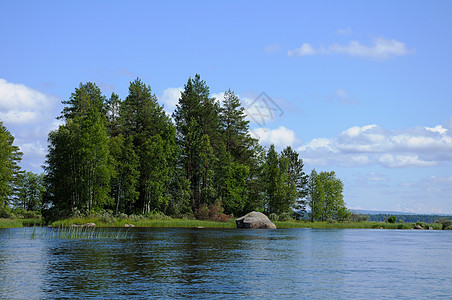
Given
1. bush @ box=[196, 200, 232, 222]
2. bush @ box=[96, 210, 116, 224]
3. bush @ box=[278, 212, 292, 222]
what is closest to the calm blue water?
bush @ box=[96, 210, 116, 224]

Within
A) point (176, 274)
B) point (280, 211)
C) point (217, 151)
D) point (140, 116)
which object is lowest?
point (176, 274)

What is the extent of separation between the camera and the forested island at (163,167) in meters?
77.3

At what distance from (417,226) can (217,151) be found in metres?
52.2

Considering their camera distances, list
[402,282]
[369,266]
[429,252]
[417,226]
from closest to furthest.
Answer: [402,282] < [369,266] < [429,252] < [417,226]

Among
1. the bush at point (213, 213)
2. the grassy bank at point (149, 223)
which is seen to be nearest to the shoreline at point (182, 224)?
the grassy bank at point (149, 223)

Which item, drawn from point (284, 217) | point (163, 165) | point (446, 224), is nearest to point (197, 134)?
point (163, 165)

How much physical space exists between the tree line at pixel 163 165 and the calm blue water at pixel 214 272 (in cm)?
3630

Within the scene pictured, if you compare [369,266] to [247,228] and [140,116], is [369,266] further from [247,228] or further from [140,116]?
[140,116]

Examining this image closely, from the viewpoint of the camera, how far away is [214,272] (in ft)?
91.2

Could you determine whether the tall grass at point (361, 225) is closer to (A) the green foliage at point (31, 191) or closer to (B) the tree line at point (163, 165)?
(B) the tree line at point (163, 165)

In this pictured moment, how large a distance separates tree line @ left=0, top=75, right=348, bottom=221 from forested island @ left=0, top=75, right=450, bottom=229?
0.21 m

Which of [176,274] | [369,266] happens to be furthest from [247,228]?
[176,274]

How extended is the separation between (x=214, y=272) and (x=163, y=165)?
200 feet

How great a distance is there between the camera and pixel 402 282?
A: 83.4ft
